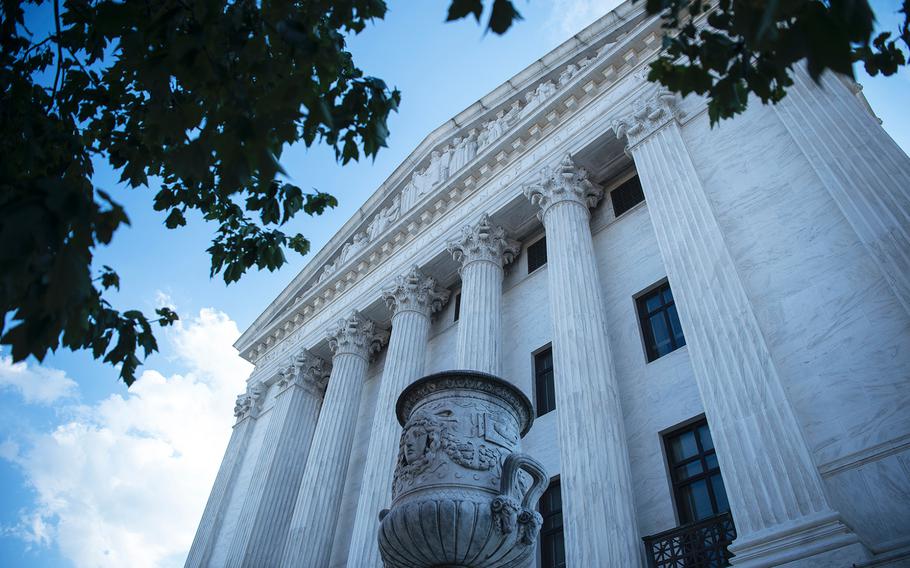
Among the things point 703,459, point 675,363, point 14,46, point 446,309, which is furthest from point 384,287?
point 14,46

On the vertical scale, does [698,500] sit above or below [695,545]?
above

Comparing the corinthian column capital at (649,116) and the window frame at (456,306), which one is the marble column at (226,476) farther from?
the corinthian column capital at (649,116)

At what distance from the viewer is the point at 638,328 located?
13.2 metres

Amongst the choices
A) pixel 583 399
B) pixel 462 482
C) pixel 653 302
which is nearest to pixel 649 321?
pixel 653 302

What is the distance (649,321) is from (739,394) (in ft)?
14.2

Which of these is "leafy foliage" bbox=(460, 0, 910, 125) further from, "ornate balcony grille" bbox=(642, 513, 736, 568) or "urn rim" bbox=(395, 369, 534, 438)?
"ornate balcony grille" bbox=(642, 513, 736, 568)

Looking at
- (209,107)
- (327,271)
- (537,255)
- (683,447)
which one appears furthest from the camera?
(327,271)

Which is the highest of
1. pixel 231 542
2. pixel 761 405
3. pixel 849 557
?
pixel 231 542

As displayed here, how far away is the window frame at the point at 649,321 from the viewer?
1261 cm

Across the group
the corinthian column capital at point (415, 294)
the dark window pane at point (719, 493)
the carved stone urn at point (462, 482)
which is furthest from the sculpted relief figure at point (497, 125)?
the carved stone urn at point (462, 482)

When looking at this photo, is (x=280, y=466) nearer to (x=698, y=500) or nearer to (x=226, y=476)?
(x=226, y=476)

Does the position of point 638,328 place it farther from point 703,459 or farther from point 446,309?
point 446,309

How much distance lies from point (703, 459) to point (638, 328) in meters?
3.35

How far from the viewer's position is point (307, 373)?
2247 cm
